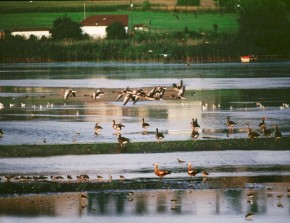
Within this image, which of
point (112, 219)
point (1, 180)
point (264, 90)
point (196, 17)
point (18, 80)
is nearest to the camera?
point (112, 219)

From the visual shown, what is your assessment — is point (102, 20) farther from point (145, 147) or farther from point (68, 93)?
point (145, 147)

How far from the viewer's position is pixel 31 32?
130875 millimetres

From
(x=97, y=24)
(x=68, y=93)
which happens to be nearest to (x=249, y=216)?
(x=68, y=93)

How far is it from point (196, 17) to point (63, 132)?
103736mm

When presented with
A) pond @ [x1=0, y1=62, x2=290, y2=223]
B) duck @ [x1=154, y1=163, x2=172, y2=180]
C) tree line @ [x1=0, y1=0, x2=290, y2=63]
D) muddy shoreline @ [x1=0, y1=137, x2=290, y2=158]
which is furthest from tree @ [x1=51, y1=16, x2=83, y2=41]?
duck @ [x1=154, y1=163, x2=172, y2=180]

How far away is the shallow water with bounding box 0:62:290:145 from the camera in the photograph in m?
32.5

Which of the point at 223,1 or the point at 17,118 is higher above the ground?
the point at 223,1

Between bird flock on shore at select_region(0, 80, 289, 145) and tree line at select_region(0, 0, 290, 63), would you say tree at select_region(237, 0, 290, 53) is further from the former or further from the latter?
bird flock on shore at select_region(0, 80, 289, 145)

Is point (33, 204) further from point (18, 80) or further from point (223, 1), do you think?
point (223, 1)

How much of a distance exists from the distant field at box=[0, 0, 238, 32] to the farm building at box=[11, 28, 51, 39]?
4.14 meters

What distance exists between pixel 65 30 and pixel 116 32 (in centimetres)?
659

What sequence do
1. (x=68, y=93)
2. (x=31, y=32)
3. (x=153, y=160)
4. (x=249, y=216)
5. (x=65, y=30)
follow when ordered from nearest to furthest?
1. (x=249, y=216)
2. (x=153, y=160)
3. (x=68, y=93)
4. (x=65, y=30)
5. (x=31, y=32)

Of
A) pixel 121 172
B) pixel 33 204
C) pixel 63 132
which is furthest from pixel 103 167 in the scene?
pixel 63 132

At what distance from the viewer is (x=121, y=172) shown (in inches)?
952
